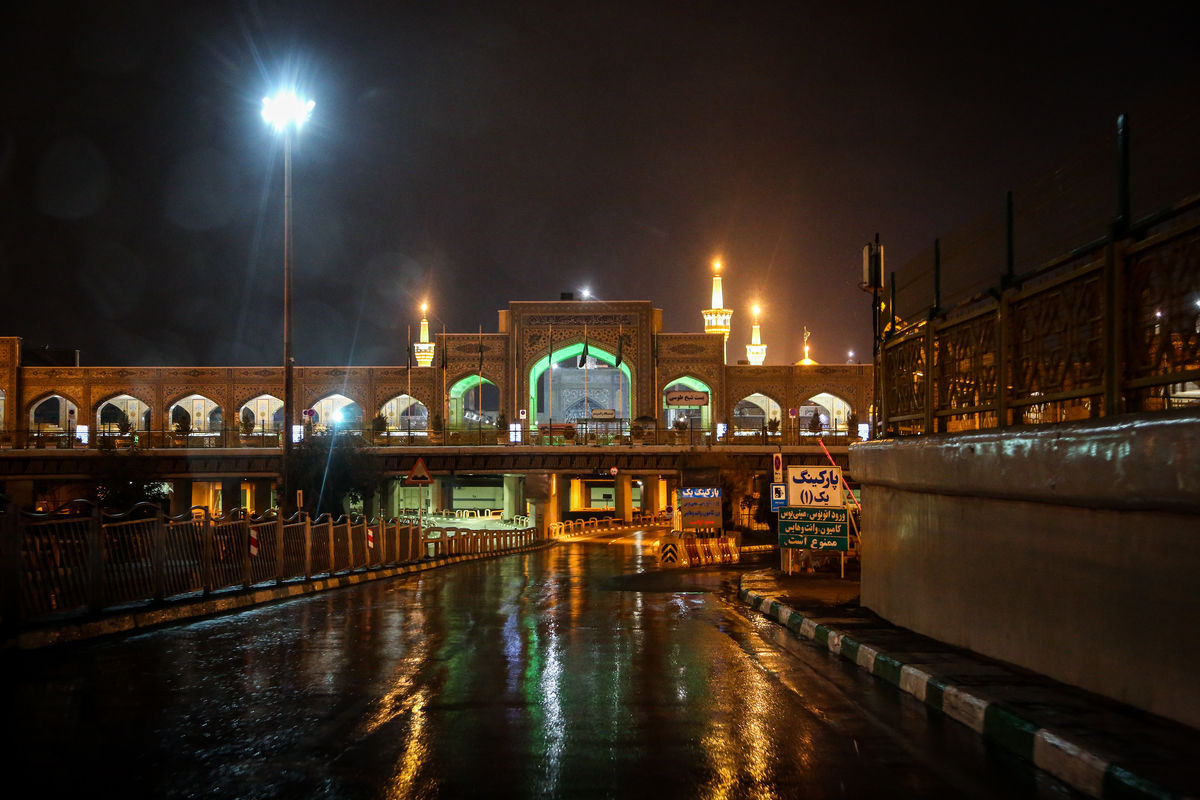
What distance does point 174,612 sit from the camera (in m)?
12.5

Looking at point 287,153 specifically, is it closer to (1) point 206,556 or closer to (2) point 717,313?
(1) point 206,556

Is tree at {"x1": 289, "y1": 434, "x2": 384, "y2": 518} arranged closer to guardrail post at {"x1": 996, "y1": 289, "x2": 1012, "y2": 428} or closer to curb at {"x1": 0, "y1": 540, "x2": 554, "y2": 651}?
curb at {"x1": 0, "y1": 540, "x2": 554, "y2": 651}

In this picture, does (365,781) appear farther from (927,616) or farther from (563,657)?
(927,616)

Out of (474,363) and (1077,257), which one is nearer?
(1077,257)

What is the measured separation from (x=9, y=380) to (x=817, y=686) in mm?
63019

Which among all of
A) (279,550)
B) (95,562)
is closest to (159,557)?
(95,562)

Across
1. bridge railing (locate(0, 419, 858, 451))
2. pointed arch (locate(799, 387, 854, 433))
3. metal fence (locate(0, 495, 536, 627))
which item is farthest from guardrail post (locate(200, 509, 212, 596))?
pointed arch (locate(799, 387, 854, 433))

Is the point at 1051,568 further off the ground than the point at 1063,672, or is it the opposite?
the point at 1051,568

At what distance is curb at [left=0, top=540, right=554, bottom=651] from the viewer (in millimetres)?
9812

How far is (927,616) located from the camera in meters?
9.52

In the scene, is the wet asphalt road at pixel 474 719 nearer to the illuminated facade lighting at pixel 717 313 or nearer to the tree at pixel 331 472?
the tree at pixel 331 472

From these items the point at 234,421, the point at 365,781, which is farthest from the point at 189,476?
the point at 365,781

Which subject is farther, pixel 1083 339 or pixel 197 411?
pixel 197 411

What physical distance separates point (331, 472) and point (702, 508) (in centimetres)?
1562
